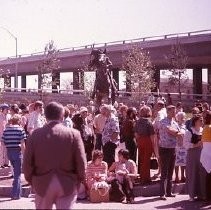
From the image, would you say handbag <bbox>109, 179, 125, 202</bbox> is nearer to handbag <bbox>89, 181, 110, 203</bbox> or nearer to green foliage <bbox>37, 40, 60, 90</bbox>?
handbag <bbox>89, 181, 110, 203</bbox>

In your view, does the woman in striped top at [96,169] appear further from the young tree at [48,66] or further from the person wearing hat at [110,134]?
the young tree at [48,66]

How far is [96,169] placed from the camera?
487 inches

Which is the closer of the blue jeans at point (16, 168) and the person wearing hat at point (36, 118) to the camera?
the blue jeans at point (16, 168)

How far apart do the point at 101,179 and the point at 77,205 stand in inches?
45.1

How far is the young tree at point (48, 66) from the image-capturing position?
60022 mm

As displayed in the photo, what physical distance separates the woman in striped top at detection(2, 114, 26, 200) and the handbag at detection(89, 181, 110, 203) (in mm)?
1505

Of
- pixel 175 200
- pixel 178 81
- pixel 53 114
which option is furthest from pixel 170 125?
pixel 178 81

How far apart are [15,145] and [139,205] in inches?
109

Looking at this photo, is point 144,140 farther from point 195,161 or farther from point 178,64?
point 178,64

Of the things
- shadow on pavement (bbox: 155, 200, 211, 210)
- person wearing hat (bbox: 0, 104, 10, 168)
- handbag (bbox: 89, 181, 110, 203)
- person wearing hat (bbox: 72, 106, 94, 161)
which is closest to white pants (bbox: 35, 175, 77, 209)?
shadow on pavement (bbox: 155, 200, 211, 210)

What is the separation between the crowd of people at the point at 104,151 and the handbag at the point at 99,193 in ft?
0.11

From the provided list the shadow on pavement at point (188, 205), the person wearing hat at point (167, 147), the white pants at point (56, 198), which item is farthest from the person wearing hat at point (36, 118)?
the white pants at point (56, 198)

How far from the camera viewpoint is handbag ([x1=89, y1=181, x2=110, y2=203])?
11.9 meters

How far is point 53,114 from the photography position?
651 centimetres
